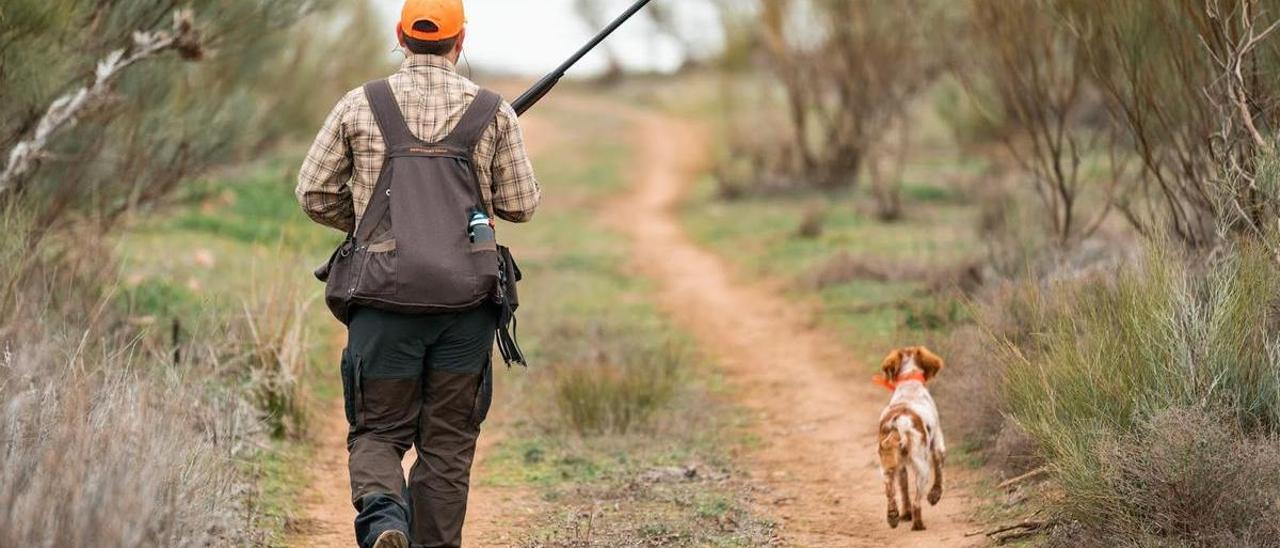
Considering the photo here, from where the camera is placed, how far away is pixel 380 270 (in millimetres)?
4871

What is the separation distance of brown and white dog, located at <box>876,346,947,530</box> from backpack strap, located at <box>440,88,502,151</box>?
2.15m

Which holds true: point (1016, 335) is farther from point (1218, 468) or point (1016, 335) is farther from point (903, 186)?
point (903, 186)

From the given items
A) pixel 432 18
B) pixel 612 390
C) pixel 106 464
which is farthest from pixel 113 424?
pixel 612 390

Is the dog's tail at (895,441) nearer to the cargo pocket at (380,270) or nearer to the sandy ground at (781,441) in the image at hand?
the sandy ground at (781,441)

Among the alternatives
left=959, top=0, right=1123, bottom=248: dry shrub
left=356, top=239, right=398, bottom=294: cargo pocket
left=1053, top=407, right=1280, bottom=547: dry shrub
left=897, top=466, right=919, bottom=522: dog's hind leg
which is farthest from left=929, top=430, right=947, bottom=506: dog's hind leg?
left=959, top=0, right=1123, bottom=248: dry shrub

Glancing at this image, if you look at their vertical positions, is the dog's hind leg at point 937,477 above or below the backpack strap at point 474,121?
below

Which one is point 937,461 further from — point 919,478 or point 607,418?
point 607,418

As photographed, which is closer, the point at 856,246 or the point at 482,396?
the point at 482,396

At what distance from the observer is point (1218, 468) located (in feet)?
16.7

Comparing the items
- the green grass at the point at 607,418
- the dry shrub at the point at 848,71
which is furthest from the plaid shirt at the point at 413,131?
the dry shrub at the point at 848,71

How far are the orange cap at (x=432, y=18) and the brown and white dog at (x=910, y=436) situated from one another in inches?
94.5

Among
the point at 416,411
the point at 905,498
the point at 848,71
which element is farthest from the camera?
the point at 848,71

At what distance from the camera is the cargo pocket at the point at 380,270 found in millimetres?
4863

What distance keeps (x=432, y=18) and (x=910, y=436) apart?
2.53m
